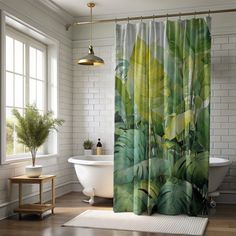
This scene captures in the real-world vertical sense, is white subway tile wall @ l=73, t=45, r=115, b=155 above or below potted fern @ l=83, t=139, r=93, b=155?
above

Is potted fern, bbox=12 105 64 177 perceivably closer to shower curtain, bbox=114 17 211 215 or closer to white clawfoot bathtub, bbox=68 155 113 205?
white clawfoot bathtub, bbox=68 155 113 205

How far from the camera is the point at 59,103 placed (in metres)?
6.42

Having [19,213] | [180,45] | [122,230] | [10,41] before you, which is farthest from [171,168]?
[10,41]

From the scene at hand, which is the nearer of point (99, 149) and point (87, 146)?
point (99, 149)

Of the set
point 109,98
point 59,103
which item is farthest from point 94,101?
point 59,103

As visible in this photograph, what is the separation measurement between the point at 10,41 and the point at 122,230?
111 inches

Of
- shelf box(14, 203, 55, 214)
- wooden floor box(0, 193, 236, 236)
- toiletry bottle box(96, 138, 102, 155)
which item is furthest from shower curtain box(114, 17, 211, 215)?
toiletry bottle box(96, 138, 102, 155)

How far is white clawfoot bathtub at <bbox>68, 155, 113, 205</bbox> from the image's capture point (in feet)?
17.8

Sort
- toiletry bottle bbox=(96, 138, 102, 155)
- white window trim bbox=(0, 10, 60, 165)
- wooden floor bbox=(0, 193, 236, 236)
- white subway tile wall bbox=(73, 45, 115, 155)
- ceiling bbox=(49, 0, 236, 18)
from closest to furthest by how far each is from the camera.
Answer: wooden floor bbox=(0, 193, 236, 236) → white window trim bbox=(0, 10, 60, 165) → ceiling bbox=(49, 0, 236, 18) → toiletry bottle bbox=(96, 138, 102, 155) → white subway tile wall bbox=(73, 45, 115, 155)

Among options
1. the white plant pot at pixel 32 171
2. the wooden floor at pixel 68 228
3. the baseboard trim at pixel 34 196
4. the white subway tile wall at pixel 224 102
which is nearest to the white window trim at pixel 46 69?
the white plant pot at pixel 32 171

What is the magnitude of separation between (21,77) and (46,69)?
0.80 metres

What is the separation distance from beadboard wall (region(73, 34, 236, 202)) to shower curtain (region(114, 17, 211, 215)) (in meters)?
1.26

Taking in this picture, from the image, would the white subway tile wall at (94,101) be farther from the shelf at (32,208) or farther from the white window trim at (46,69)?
the shelf at (32,208)

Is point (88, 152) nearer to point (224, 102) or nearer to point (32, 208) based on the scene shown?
point (32, 208)
